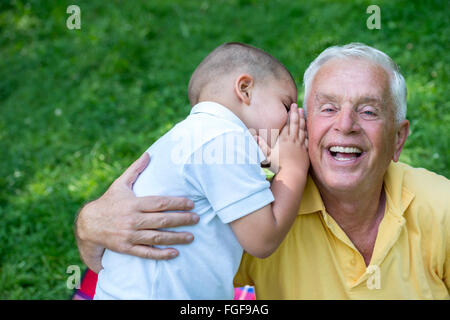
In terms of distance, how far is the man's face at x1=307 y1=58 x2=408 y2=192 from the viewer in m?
2.52

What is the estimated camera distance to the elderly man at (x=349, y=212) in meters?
2.51

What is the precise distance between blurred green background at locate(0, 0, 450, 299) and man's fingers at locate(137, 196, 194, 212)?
2.22 m

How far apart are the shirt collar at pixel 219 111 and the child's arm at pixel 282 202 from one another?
239 mm

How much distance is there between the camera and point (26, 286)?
4.35m

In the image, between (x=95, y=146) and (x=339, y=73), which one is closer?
(x=339, y=73)

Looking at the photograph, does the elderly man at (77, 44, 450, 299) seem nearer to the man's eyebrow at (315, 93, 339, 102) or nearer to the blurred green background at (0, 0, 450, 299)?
the man's eyebrow at (315, 93, 339, 102)

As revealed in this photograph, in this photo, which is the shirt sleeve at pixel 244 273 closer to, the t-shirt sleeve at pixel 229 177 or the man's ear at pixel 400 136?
the t-shirt sleeve at pixel 229 177

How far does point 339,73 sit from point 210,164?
0.83 meters

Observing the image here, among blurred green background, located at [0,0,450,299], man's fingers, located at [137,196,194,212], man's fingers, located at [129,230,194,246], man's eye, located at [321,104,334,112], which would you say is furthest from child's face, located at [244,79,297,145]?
blurred green background, located at [0,0,450,299]

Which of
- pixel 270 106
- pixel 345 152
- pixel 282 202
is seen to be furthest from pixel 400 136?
pixel 282 202

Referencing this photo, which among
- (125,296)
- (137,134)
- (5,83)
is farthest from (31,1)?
(125,296)

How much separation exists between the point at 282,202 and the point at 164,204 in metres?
0.54

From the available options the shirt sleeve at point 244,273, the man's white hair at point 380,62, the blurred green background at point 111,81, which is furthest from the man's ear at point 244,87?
the blurred green background at point 111,81
